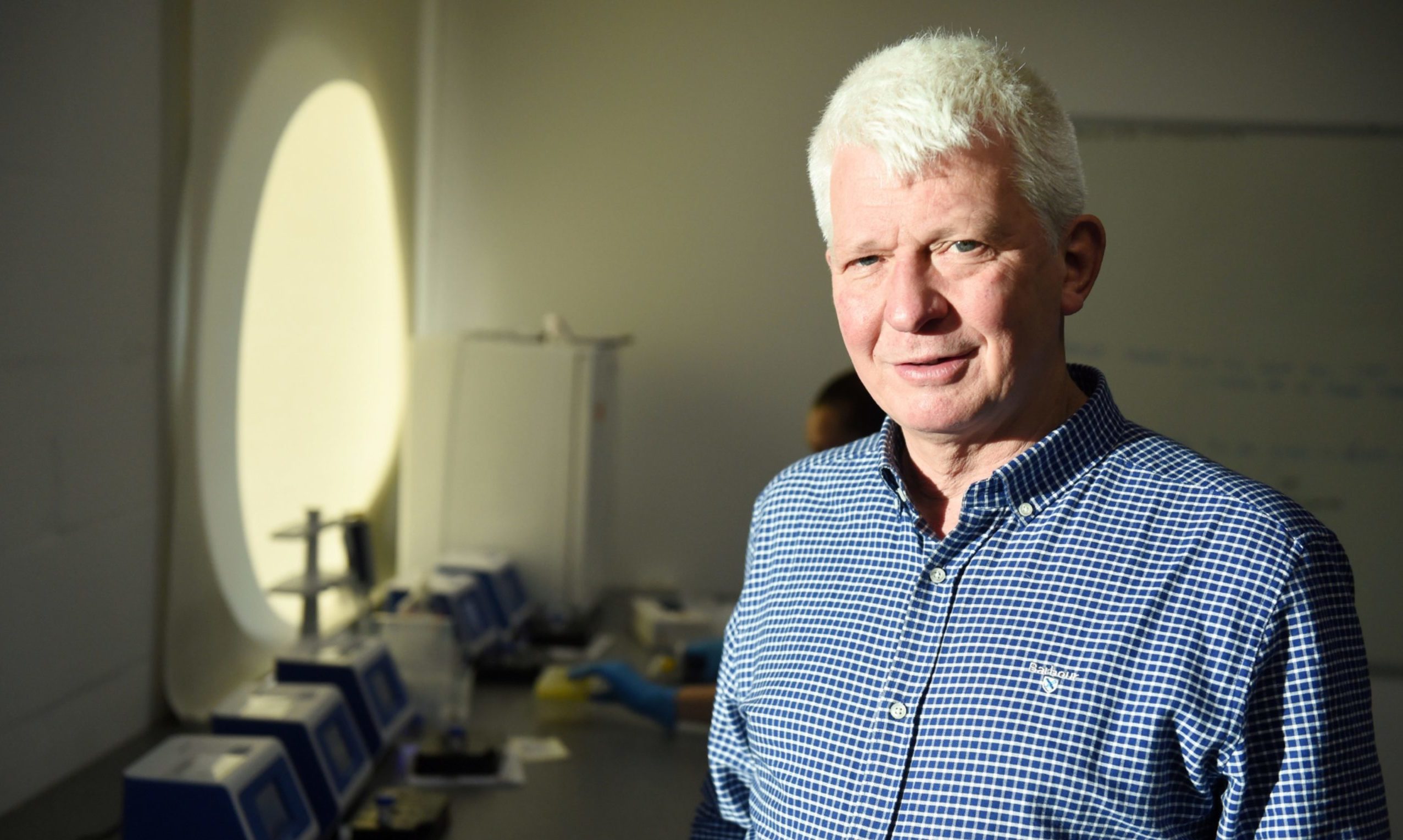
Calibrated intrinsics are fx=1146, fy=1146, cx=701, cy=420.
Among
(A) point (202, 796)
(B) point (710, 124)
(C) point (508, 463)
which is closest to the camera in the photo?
(A) point (202, 796)

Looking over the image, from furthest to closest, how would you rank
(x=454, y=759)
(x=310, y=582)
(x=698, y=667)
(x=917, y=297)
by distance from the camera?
(x=698, y=667)
(x=310, y=582)
(x=454, y=759)
(x=917, y=297)

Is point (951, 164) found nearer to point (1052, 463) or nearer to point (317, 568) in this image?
point (1052, 463)

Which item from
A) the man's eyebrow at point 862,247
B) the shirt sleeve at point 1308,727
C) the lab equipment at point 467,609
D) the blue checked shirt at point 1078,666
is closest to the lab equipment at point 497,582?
the lab equipment at point 467,609

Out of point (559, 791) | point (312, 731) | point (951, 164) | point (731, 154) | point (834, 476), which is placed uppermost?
point (731, 154)

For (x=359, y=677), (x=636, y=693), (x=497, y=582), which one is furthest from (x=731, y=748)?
(x=497, y=582)

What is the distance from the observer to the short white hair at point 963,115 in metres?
0.84

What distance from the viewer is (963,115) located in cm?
84

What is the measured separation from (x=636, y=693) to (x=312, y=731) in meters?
0.65

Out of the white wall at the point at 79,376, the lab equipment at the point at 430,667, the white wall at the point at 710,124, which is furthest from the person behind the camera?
the white wall at the point at 710,124

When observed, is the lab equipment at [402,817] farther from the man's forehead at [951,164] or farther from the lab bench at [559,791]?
the man's forehead at [951,164]

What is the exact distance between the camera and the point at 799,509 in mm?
1072

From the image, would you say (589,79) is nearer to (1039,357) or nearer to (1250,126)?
(1250,126)

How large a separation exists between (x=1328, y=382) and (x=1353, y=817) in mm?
2840

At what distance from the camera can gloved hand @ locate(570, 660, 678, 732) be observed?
1919 millimetres
